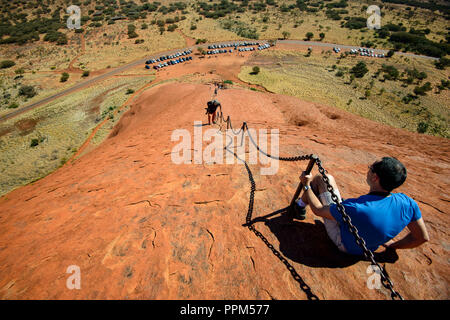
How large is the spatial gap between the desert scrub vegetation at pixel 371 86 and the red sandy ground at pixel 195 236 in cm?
1685

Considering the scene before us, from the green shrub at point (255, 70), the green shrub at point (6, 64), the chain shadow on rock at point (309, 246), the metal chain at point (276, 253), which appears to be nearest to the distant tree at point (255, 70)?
the green shrub at point (255, 70)

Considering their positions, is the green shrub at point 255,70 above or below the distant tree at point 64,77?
above

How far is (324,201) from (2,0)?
106069 mm

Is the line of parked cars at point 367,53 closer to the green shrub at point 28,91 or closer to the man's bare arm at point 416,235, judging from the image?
the man's bare arm at point 416,235

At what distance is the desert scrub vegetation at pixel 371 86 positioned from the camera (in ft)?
65.1

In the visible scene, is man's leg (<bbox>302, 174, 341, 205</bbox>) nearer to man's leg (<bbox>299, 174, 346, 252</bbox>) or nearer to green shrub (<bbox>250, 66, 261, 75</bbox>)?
man's leg (<bbox>299, 174, 346, 252</bbox>)

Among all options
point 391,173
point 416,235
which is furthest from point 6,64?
point 416,235

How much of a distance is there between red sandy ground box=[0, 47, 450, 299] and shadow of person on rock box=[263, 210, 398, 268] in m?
0.02

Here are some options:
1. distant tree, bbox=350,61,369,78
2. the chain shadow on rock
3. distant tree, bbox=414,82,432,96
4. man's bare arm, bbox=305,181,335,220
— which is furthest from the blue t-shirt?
distant tree, bbox=350,61,369,78

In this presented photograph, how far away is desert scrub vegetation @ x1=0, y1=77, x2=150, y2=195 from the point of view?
574 inches

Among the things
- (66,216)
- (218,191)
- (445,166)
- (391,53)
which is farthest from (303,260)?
(391,53)

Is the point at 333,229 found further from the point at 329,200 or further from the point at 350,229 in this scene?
the point at 350,229

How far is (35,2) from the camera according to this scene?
61.1m

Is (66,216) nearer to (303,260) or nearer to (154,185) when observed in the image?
(154,185)
